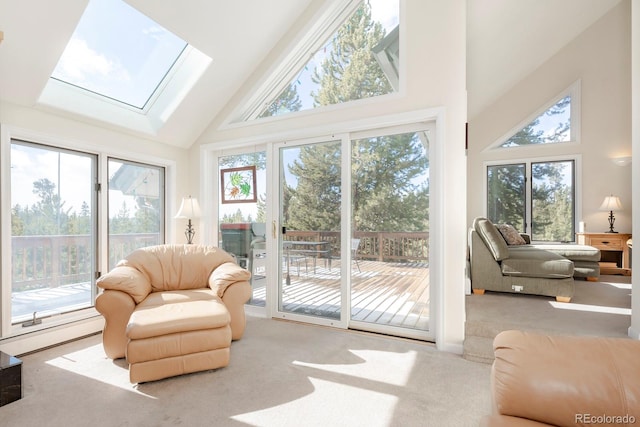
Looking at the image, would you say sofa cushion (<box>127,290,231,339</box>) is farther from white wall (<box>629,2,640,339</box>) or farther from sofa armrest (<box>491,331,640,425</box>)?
white wall (<box>629,2,640,339</box>)

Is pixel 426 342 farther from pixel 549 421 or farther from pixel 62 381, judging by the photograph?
pixel 62 381

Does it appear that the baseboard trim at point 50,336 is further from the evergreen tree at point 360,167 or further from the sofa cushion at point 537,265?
the sofa cushion at point 537,265

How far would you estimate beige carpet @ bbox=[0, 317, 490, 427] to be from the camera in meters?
1.74

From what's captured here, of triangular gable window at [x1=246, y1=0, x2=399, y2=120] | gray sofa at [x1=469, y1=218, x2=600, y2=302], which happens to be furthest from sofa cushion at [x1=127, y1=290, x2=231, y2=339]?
gray sofa at [x1=469, y1=218, x2=600, y2=302]

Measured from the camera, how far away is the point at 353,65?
3.27 meters

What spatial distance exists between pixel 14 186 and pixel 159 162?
142 cm

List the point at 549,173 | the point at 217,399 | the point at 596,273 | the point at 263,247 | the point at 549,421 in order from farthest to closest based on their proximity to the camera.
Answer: the point at 549,173, the point at 596,273, the point at 263,247, the point at 217,399, the point at 549,421

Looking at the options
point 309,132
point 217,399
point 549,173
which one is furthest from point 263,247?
point 549,173

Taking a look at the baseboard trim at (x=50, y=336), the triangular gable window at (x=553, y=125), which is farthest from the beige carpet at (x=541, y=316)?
the baseboard trim at (x=50, y=336)

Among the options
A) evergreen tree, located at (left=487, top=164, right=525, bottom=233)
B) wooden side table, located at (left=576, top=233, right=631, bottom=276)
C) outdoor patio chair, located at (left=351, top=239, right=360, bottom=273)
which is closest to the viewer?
outdoor patio chair, located at (left=351, top=239, right=360, bottom=273)

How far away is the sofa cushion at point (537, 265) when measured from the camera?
322 cm

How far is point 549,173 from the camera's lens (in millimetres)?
5773

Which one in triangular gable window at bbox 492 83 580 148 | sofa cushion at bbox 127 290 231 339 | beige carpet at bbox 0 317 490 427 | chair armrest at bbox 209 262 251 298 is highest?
triangular gable window at bbox 492 83 580 148

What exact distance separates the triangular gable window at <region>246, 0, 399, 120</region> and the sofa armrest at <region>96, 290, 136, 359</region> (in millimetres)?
2538
